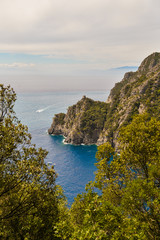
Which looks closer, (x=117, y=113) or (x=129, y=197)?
(x=129, y=197)

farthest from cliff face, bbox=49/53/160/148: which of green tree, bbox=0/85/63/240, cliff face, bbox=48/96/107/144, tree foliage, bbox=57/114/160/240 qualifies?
green tree, bbox=0/85/63/240

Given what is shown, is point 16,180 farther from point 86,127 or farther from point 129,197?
point 86,127

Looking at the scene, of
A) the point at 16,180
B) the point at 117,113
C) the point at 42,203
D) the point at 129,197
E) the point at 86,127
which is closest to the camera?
the point at 16,180

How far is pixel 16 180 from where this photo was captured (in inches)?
613

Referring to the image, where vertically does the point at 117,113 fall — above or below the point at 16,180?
below

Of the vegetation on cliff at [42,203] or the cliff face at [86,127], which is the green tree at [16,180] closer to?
the vegetation on cliff at [42,203]

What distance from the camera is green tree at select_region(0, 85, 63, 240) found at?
1513cm

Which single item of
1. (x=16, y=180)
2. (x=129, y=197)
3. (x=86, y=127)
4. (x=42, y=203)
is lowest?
(x=86, y=127)

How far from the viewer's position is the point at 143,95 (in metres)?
161

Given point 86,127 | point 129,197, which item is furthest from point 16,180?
point 86,127

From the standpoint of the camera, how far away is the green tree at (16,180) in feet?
49.6

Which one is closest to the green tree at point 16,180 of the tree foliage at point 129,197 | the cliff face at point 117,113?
the tree foliage at point 129,197

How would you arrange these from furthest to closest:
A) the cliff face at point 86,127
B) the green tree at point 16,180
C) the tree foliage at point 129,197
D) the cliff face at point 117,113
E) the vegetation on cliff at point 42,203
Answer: the cliff face at point 86,127 < the cliff face at point 117,113 < the green tree at point 16,180 < the vegetation on cliff at point 42,203 < the tree foliage at point 129,197

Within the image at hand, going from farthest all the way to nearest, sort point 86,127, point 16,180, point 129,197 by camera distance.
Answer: point 86,127
point 129,197
point 16,180
